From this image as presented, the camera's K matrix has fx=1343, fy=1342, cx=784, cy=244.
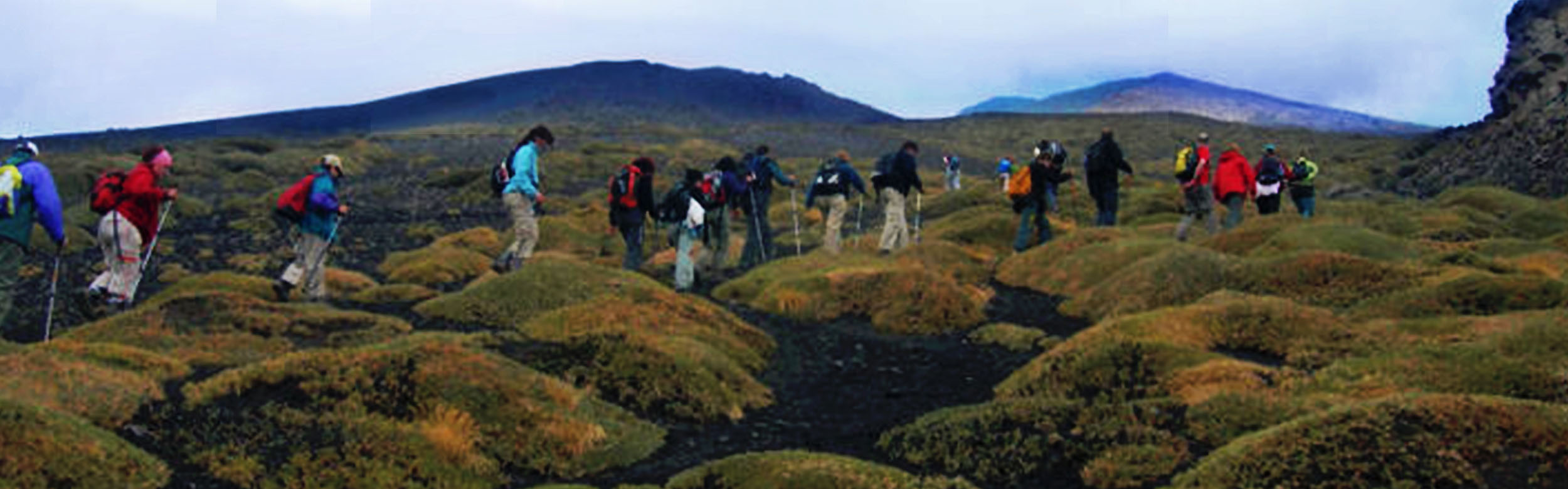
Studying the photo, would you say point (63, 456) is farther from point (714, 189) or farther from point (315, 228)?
point (714, 189)

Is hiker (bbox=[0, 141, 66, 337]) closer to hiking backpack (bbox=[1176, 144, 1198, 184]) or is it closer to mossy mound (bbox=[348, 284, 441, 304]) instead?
mossy mound (bbox=[348, 284, 441, 304])

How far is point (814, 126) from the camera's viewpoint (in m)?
165

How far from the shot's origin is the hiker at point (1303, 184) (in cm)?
3669

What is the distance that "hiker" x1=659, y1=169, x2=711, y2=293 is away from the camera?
2542cm

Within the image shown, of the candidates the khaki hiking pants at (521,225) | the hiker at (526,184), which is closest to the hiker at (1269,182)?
the khaki hiking pants at (521,225)

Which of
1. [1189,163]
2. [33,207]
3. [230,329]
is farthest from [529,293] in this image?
[1189,163]

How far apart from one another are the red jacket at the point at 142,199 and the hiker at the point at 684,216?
30.1ft

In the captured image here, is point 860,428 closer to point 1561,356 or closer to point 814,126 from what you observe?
point 1561,356

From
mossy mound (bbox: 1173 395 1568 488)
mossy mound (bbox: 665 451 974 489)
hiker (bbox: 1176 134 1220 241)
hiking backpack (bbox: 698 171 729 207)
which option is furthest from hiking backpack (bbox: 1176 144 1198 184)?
mossy mound (bbox: 665 451 974 489)

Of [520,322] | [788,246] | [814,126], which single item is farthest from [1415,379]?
[814,126]

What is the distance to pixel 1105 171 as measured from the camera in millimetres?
32500

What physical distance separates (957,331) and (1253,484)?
40.5ft

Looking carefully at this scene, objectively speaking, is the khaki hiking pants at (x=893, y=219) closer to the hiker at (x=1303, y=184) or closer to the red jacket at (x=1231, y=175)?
the red jacket at (x=1231, y=175)

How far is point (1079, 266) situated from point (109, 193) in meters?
18.1
